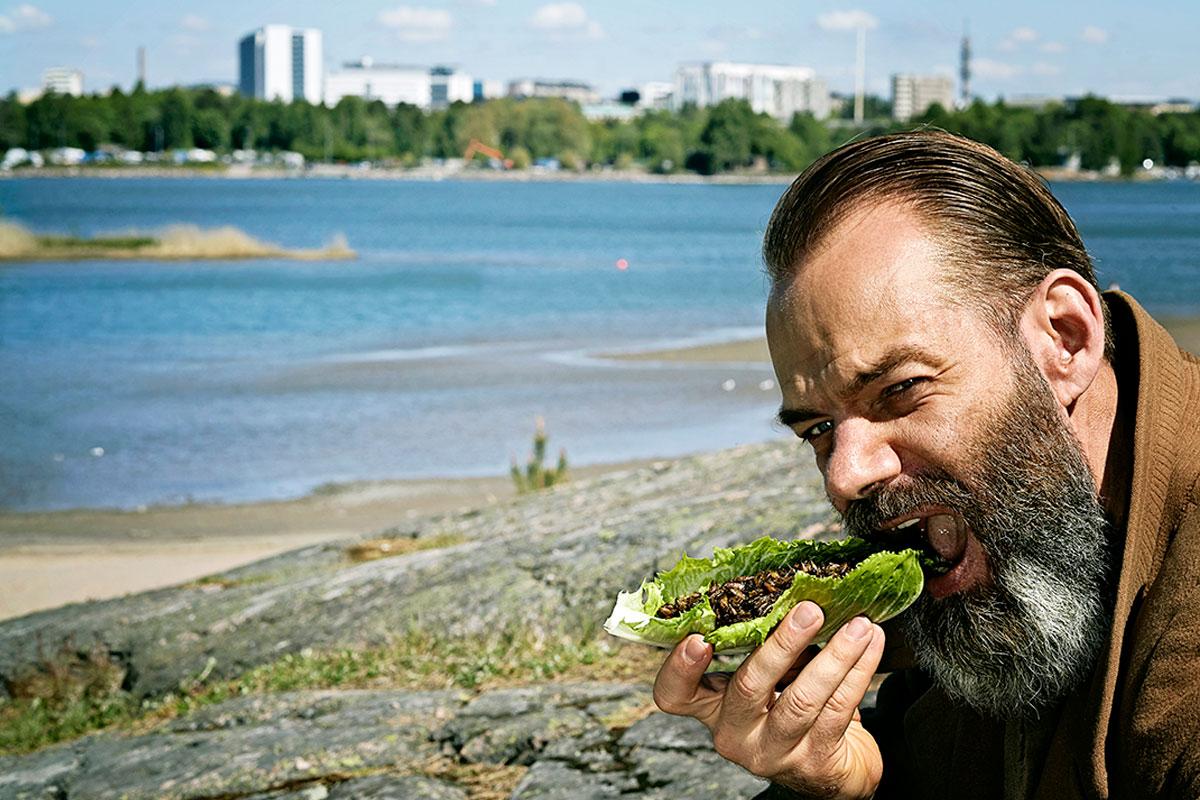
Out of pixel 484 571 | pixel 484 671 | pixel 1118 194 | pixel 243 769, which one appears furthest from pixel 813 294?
pixel 1118 194

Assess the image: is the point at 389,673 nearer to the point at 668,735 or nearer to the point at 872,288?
the point at 668,735

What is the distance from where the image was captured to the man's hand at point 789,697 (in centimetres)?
303

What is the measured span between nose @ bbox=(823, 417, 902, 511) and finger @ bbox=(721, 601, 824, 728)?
26cm

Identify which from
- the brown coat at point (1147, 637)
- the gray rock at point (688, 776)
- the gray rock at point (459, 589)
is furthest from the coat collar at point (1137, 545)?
the gray rock at point (459, 589)

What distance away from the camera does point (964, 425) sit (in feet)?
10.0

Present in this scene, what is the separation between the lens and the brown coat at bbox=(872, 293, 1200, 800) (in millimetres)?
2574

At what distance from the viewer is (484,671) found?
7.21 metres

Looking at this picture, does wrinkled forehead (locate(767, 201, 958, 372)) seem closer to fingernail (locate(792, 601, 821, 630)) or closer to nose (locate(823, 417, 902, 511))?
nose (locate(823, 417, 902, 511))

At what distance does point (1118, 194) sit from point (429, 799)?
198 m

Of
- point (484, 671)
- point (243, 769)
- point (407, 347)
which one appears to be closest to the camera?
point (243, 769)

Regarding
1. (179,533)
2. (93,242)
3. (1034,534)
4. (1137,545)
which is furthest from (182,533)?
(93,242)

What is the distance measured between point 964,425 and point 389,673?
4.99 m

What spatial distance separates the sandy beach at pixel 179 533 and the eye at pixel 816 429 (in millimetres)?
11860

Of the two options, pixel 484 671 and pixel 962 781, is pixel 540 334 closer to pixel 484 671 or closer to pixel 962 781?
pixel 484 671
